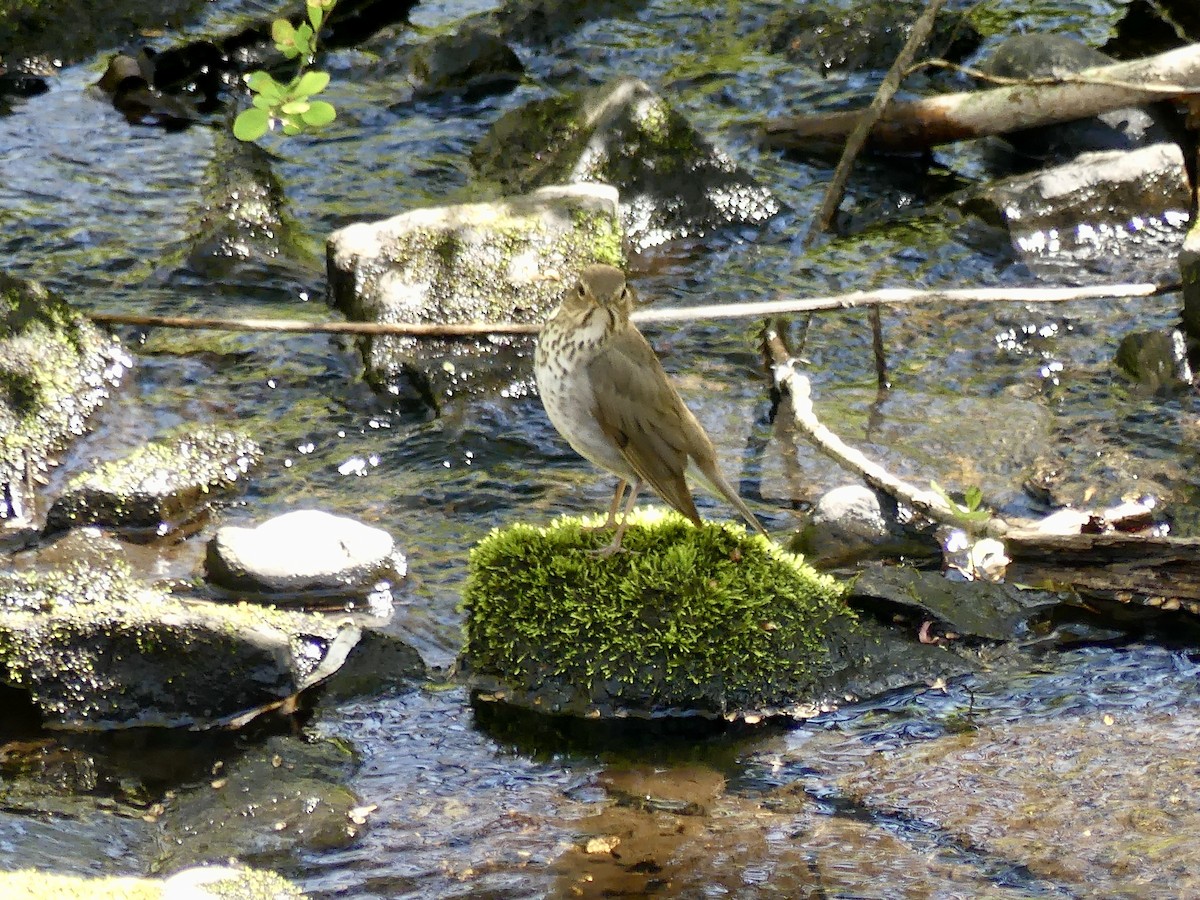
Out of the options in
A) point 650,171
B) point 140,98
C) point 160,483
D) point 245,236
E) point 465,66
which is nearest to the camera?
point 160,483

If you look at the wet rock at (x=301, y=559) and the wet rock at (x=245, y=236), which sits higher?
the wet rock at (x=245, y=236)

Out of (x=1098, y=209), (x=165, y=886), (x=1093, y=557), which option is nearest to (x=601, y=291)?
(x=1093, y=557)

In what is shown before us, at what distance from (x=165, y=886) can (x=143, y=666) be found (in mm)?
1528

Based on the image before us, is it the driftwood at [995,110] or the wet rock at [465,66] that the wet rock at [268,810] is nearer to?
→ the driftwood at [995,110]

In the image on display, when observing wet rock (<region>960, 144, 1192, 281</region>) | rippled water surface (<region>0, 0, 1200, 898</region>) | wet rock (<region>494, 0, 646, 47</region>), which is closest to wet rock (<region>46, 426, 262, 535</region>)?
rippled water surface (<region>0, 0, 1200, 898</region>)

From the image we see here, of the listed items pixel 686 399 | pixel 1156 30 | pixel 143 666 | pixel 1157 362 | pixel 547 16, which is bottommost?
pixel 143 666

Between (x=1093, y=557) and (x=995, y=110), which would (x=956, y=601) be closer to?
(x=1093, y=557)

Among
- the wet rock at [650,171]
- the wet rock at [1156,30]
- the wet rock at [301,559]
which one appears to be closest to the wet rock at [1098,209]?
the wet rock at [650,171]

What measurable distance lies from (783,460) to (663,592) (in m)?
2.15

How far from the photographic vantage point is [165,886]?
12.3ft

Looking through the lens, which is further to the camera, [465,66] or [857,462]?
[465,66]

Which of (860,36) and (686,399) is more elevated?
(860,36)

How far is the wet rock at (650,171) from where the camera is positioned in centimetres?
948

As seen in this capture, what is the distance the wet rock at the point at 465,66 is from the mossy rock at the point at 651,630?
673 centimetres
